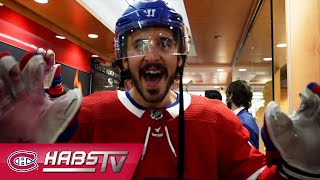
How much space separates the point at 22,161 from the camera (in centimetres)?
72

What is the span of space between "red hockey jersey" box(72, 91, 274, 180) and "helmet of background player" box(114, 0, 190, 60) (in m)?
0.17

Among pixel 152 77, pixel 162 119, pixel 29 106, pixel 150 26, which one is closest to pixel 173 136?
pixel 162 119

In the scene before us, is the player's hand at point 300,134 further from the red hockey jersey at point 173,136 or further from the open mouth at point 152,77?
the open mouth at point 152,77

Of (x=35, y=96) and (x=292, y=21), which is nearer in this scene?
(x=35, y=96)

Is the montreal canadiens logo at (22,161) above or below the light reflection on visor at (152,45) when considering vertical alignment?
below

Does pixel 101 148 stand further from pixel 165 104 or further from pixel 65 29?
pixel 65 29

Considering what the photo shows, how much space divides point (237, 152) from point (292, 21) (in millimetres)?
1255

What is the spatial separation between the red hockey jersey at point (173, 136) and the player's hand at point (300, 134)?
0.29 m

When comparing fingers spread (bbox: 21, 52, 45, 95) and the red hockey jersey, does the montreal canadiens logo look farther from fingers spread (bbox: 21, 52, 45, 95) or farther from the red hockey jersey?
the red hockey jersey

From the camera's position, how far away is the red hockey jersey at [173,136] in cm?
104

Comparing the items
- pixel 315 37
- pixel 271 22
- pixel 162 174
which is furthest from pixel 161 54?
pixel 271 22

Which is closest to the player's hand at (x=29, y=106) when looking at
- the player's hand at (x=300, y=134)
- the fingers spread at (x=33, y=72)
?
the fingers spread at (x=33, y=72)

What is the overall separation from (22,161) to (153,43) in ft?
1.64

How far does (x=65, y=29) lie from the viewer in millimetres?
4340
